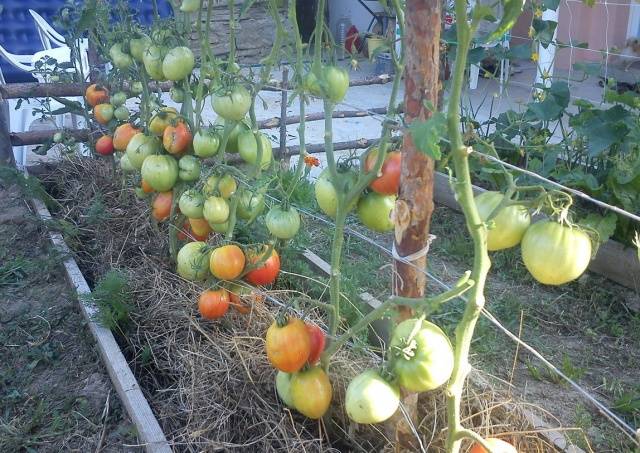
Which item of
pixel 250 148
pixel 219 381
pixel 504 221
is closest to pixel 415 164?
pixel 504 221

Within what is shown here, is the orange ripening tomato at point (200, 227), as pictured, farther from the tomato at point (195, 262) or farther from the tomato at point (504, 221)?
the tomato at point (504, 221)

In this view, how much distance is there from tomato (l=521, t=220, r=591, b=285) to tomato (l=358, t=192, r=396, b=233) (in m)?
0.46

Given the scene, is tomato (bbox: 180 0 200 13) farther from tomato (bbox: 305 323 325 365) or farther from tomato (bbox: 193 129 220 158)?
tomato (bbox: 305 323 325 365)

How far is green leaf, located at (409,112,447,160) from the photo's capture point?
958 mm

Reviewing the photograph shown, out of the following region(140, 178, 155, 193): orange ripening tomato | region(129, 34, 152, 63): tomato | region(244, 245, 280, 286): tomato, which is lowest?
region(244, 245, 280, 286): tomato

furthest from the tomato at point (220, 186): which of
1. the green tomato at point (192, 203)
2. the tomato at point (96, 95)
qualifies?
the tomato at point (96, 95)

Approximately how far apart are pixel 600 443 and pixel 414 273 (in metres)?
0.96

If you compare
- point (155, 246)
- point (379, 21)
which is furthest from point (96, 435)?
point (379, 21)

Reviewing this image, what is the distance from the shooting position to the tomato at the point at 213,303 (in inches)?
78.3

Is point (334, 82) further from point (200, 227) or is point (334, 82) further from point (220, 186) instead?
point (200, 227)

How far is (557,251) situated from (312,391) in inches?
29.1

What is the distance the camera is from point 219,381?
6.13 feet

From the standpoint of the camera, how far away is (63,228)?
2.97 m

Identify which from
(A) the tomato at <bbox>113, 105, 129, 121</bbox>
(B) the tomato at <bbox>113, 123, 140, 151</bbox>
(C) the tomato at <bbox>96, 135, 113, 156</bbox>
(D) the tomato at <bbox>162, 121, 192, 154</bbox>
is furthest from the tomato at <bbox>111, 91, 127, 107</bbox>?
(D) the tomato at <bbox>162, 121, 192, 154</bbox>
